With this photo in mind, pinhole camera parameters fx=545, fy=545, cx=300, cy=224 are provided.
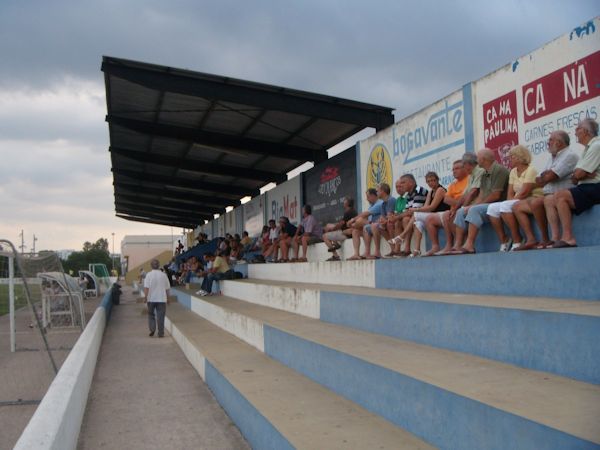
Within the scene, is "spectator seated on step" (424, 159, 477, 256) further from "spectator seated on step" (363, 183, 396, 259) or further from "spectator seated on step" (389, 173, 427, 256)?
"spectator seated on step" (363, 183, 396, 259)

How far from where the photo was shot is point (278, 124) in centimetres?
1416

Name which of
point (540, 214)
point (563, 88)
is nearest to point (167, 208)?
point (563, 88)

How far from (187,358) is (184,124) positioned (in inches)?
370

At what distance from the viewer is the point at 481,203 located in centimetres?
528

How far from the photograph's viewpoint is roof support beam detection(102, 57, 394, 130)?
1159cm

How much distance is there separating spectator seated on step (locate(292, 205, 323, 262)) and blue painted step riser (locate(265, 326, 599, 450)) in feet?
18.7

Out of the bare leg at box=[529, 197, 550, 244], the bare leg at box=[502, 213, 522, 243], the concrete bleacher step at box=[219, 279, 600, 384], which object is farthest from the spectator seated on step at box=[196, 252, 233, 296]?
the bare leg at box=[529, 197, 550, 244]

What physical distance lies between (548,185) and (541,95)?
1864 mm

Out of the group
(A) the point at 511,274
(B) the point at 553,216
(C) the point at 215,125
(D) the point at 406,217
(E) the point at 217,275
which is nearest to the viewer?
(A) the point at 511,274

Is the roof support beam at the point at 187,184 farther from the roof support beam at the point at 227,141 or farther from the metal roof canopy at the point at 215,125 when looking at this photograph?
the roof support beam at the point at 227,141

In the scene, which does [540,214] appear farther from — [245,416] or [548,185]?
[245,416]

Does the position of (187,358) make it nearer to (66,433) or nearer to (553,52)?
(66,433)

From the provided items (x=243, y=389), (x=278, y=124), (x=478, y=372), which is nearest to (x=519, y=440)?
(x=478, y=372)

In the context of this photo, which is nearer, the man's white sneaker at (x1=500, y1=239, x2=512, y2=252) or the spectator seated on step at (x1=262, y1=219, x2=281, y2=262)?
the man's white sneaker at (x1=500, y1=239, x2=512, y2=252)
